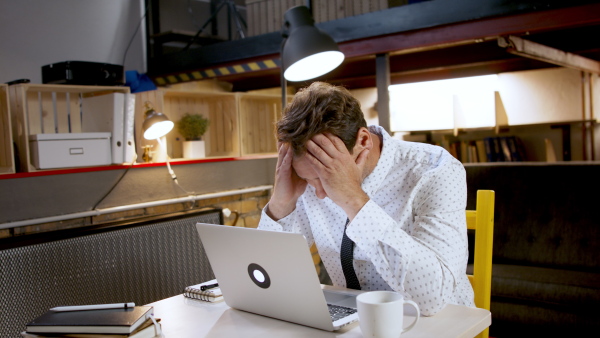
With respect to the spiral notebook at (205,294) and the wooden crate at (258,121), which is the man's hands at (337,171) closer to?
the spiral notebook at (205,294)

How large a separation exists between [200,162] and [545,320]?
6.91 feet

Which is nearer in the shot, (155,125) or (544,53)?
(155,125)

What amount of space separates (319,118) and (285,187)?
26 cm

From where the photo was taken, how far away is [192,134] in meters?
3.83

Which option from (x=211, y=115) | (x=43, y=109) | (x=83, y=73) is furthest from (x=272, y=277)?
(x=211, y=115)

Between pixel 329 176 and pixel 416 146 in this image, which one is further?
pixel 416 146

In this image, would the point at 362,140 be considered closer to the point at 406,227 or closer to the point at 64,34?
the point at 406,227

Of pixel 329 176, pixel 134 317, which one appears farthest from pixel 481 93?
pixel 134 317

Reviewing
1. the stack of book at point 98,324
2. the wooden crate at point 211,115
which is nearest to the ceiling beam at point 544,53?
the wooden crate at point 211,115

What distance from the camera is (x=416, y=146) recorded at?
1.55 meters

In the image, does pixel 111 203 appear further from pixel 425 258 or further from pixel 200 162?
pixel 425 258

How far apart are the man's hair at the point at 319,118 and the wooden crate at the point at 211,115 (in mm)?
2432

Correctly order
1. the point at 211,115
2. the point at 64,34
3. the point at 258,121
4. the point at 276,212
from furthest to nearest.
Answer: the point at 258,121 < the point at 64,34 < the point at 211,115 < the point at 276,212

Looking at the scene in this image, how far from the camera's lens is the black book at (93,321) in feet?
3.52
